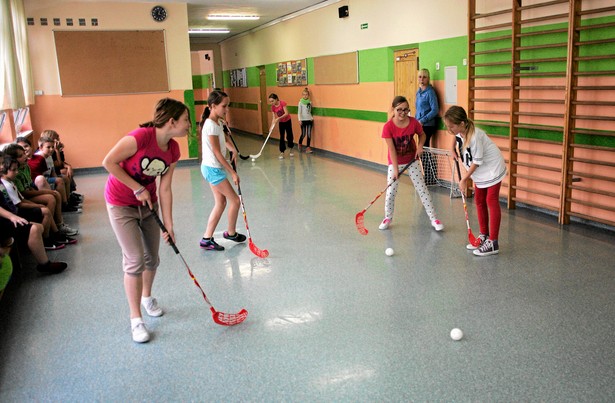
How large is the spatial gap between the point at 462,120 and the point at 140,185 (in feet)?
8.72

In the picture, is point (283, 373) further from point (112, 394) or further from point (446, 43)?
point (446, 43)

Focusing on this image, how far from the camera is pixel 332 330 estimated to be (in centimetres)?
336

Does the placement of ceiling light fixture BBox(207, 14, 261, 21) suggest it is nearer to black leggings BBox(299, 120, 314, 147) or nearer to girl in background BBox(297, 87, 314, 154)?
girl in background BBox(297, 87, 314, 154)

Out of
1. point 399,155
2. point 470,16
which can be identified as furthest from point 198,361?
point 470,16

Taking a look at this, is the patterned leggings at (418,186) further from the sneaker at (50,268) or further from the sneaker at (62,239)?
the sneaker at (62,239)

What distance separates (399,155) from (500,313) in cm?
225

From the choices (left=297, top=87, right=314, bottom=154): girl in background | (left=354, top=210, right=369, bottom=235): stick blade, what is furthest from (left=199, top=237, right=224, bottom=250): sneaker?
(left=297, top=87, right=314, bottom=154): girl in background

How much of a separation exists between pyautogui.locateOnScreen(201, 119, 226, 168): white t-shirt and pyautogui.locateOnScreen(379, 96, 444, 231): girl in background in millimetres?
1584

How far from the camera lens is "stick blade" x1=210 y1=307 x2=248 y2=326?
3.42m

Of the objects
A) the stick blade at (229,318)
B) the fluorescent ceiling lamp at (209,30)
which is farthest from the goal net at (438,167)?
the fluorescent ceiling lamp at (209,30)

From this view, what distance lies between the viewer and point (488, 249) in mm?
4645

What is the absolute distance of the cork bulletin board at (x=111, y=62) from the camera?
988cm

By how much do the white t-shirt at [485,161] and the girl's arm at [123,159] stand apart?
2712 mm

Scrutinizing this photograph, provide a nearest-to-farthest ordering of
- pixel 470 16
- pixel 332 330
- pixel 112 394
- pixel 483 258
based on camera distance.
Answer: pixel 112 394
pixel 332 330
pixel 483 258
pixel 470 16
